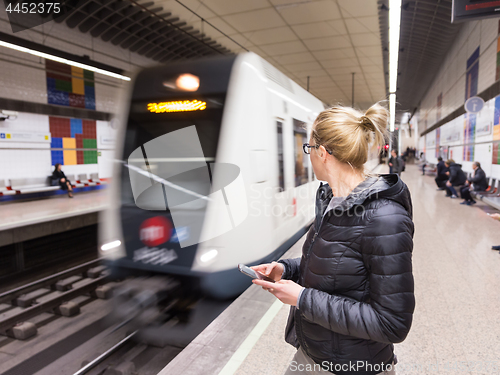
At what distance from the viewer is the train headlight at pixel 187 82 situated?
3.75m

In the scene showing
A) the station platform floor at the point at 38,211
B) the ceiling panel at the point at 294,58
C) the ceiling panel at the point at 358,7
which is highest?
the ceiling panel at the point at 294,58

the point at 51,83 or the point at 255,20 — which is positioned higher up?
the point at 255,20

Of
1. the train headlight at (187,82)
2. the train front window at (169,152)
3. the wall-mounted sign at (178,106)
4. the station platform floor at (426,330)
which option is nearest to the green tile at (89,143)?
the train front window at (169,152)

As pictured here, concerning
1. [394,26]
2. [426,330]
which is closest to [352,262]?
[426,330]

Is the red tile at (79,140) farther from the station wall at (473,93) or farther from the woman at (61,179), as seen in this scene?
the station wall at (473,93)

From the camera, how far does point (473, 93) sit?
1043cm

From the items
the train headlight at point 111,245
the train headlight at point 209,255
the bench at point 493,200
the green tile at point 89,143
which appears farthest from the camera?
the green tile at point 89,143

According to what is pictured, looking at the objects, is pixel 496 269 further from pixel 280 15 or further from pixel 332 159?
pixel 280 15

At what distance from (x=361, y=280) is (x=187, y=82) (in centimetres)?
324

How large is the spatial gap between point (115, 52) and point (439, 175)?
1192 centimetres

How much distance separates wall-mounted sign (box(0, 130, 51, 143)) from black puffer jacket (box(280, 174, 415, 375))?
35.6ft

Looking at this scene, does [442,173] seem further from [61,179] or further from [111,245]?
[61,179]

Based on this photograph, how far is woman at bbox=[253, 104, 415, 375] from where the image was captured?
101 centimetres

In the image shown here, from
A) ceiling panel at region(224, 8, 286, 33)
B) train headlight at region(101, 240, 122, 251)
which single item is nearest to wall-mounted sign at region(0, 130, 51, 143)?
ceiling panel at region(224, 8, 286, 33)
